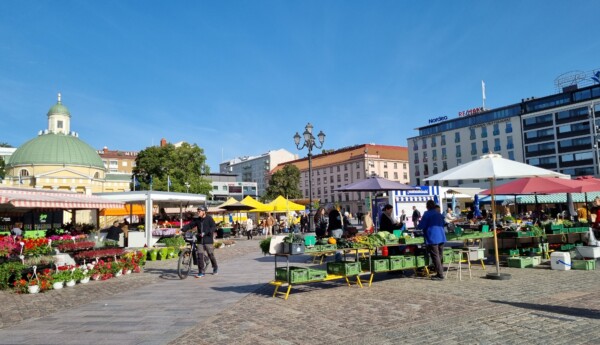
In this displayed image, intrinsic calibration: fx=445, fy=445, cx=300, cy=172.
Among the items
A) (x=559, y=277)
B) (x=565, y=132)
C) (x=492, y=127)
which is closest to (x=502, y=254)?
(x=559, y=277)

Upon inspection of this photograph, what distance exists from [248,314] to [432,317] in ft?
9.51

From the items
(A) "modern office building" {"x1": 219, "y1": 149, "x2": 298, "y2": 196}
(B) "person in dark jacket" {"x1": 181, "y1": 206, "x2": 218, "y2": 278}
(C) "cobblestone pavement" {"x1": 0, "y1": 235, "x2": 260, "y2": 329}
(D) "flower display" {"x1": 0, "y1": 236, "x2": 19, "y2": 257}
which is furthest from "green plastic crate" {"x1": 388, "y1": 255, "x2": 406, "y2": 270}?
(A) "modern office building" {"x1": 219, "y1": 149, "x2": 298, "y2": 196}

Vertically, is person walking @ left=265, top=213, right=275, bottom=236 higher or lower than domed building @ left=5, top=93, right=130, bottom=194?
lower

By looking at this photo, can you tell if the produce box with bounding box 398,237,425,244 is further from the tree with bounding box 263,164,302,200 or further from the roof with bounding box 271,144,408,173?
the roof with bounding box 271,144,408,173

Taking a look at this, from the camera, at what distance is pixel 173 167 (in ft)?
200

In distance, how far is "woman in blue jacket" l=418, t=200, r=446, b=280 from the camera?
10.2 meters

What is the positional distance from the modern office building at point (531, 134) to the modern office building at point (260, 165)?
59.7 metres

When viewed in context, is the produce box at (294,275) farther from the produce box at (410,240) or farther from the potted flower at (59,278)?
the potted flower at (59,278)

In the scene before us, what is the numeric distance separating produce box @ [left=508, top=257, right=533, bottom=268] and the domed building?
6778 centimetres

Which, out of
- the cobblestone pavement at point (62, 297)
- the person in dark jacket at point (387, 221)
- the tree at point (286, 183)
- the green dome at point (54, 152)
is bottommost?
the cobblestone pavement at point (62, 297)

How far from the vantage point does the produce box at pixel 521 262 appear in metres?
12.2

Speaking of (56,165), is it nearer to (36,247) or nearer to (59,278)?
(36,247)

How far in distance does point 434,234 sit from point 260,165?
133942 millimetres

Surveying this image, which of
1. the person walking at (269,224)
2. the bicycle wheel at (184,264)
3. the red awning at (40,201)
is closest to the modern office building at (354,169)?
the person walking at (269,224)
